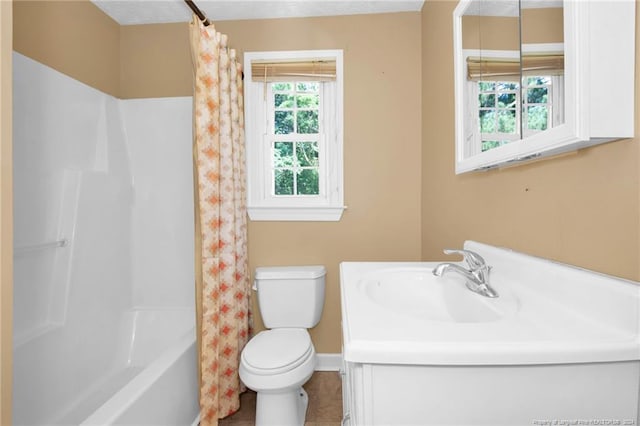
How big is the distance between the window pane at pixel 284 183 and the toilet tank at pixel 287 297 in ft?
1.97

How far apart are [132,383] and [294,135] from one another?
1.68m

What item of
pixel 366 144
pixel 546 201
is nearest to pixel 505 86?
pixel 546 201

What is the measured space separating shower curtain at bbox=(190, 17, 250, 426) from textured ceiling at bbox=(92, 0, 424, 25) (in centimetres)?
48

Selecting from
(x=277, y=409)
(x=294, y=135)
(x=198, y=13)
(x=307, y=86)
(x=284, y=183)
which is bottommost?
(x=277, y=409)

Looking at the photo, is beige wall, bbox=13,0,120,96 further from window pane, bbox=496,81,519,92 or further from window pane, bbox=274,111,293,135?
window pane, bbox=496,81,519,92

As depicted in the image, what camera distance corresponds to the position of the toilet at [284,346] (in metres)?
1.42

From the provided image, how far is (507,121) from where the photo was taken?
0.91 m

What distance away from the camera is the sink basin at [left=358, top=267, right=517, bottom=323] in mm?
929

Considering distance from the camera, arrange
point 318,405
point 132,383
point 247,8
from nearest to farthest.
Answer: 1. point 132,383
2. point 318,405
3. point 247,8

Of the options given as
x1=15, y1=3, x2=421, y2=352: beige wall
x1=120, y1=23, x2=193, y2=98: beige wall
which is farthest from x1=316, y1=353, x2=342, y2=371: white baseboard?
x1=120, y1=23, x2=193, y2=98: beige wall

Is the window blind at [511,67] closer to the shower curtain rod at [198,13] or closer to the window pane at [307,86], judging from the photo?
the window pane at [307,86]

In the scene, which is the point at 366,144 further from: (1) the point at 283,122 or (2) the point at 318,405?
(2) the point at 318,405

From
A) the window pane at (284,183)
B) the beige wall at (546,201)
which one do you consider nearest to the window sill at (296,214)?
the window pane at (284,183)

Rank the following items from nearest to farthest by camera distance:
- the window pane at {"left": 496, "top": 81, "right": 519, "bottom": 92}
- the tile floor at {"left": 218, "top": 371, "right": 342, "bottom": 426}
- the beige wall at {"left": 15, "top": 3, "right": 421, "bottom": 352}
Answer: the window pane at {"left": 496, "top": 81, "right": 519, "bottom": 92}
the tile floor at {"left": 218, "top": 371, "right": 342, "bottom": 426}
the beige wall at {"left": 15, "top": 3, "right": 421, "bottom": 352}
